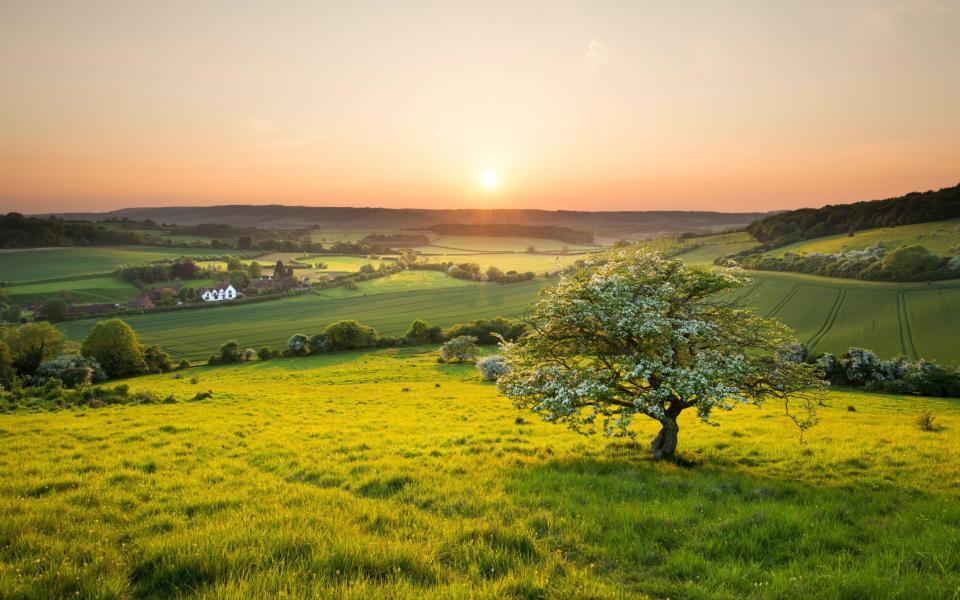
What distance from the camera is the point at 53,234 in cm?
14475

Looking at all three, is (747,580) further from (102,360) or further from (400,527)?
(102,360)

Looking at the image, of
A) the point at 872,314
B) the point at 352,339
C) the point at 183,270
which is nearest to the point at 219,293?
the point at 183,270

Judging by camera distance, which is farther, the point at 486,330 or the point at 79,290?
the point at 79,290

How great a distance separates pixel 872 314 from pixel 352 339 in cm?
8737

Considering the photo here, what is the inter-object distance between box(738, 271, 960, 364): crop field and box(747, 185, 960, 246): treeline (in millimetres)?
47128

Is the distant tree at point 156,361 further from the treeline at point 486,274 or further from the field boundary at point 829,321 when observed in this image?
the treeline at point 486,274

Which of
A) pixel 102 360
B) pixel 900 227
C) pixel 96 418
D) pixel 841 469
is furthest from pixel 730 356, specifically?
pixel 900 227

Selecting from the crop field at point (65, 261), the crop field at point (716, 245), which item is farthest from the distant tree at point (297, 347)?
the crop field at point (716, 245)

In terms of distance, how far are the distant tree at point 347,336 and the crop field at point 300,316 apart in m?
12.0

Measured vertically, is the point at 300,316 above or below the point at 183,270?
below

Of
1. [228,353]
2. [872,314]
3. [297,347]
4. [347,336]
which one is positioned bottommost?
[228,353]

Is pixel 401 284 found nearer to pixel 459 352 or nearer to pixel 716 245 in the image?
pixel 459 352

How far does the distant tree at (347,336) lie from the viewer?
238 feet

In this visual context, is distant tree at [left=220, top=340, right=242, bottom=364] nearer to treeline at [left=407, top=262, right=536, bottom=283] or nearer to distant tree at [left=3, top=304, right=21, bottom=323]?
distant tree at [left=3, top=304, right=21, bottom=323]
